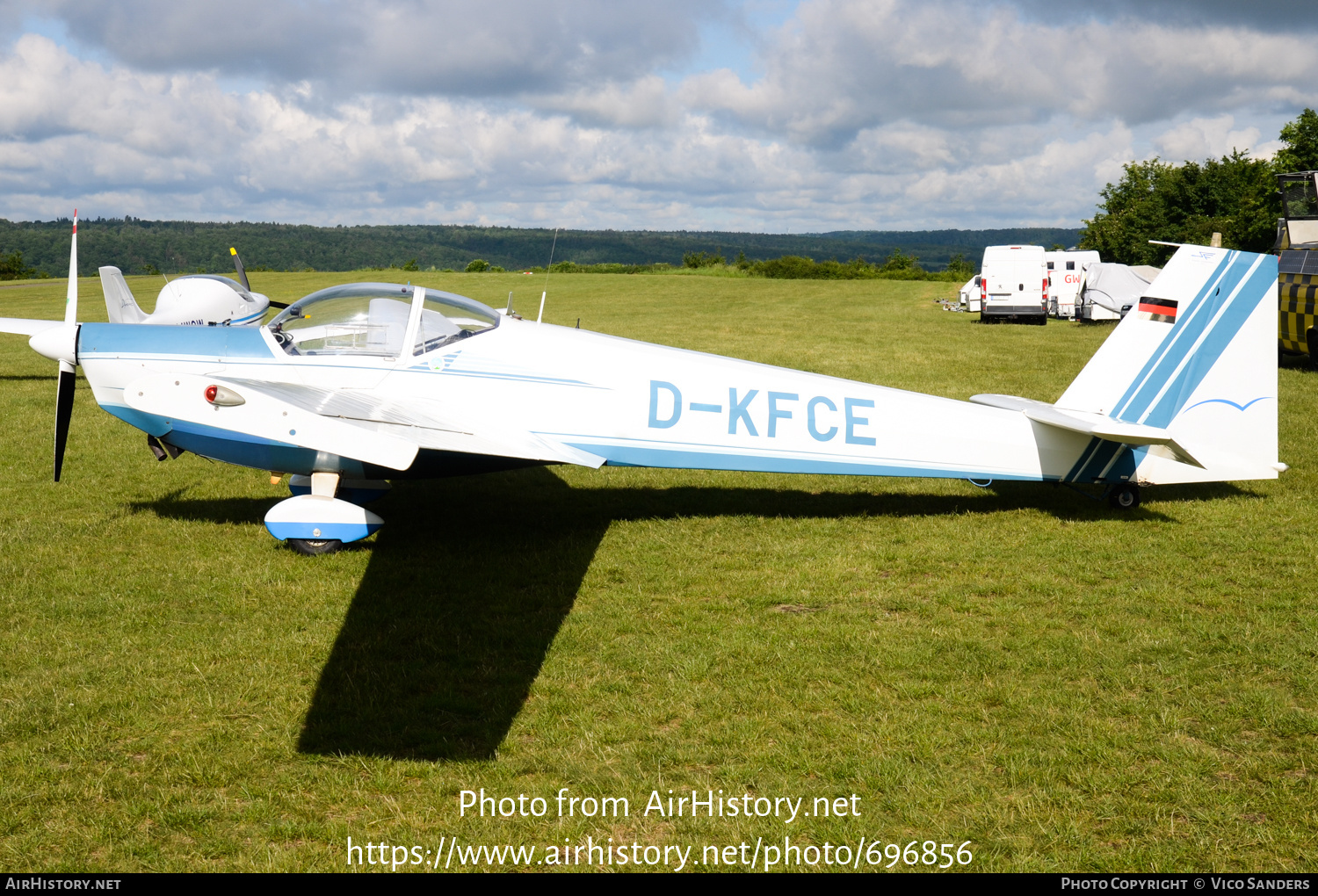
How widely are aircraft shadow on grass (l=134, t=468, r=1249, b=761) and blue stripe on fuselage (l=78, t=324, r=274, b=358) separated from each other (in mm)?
1694

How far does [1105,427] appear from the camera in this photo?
6910 mm

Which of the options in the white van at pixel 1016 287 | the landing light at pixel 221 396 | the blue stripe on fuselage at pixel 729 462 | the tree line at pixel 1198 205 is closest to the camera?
the landing light at pixel 221 396

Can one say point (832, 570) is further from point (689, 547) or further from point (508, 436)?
point (508, 436)

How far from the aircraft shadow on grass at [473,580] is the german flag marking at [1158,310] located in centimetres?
173

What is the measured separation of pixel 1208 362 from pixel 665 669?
5451 mm

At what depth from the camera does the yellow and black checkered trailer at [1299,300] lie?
15.9 m

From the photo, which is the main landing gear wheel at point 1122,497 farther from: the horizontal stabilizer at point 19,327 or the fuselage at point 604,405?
the horizontal stabilizer at point 19,327

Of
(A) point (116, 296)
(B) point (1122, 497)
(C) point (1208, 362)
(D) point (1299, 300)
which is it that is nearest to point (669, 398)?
(B) point (1122, 497)

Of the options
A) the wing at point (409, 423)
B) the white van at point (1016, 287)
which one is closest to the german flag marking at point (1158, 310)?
the wing at point (409, 423)

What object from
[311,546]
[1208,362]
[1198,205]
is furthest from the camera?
[1198,205]

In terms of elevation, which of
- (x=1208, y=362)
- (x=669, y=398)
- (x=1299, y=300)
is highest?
(x=1299, y=300)

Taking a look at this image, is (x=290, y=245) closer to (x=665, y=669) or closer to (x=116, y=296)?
(x=116, y=296)

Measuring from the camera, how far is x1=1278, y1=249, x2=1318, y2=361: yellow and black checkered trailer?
15859mm

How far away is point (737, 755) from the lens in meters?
4.10
